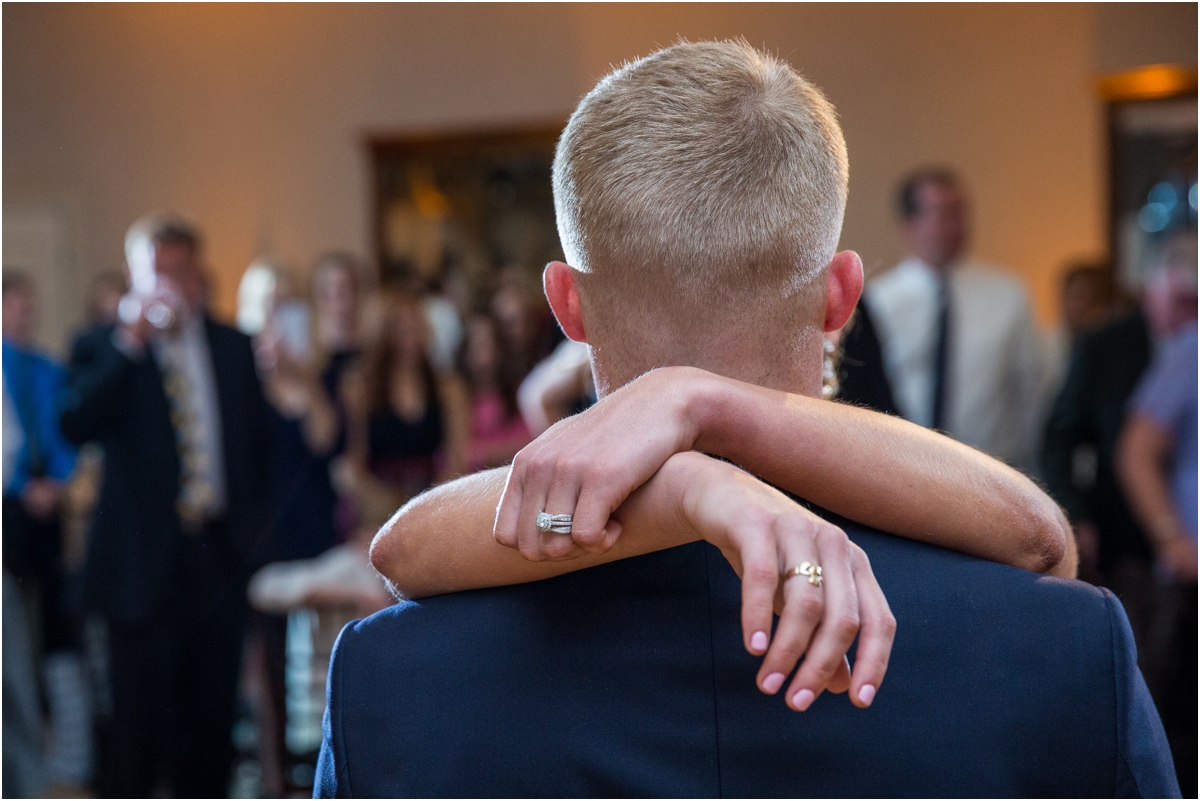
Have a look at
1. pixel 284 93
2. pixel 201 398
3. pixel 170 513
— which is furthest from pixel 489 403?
pixel 284 93

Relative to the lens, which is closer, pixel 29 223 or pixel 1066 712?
pixel 1066 712

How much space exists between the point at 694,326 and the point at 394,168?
5979 millimetres

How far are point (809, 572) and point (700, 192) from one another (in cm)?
31

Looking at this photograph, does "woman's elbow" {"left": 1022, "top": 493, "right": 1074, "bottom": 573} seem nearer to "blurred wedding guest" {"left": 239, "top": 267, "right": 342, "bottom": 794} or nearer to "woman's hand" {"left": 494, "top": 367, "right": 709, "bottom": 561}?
"woman's hand" {"left": 494, "top": 367, "right": 709, "bottom": 561}

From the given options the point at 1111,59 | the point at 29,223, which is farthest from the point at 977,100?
the point at 29,223

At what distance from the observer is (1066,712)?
0.75m

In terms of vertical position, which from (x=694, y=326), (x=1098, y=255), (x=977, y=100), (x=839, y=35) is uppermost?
(x=839, y=35)

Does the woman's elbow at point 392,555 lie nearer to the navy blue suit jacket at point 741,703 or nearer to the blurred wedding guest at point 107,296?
the navy blue suit jacket at point 741,703

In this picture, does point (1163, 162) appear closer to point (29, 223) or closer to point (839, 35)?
point (839, 35)

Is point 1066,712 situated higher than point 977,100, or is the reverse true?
point 977,100

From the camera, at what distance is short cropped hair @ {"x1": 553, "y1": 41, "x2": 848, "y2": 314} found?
0.78 m

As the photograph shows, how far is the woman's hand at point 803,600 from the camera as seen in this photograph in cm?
56

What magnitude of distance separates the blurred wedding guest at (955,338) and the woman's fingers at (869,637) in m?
2.92

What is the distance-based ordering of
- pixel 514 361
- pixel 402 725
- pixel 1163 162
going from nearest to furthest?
1. pixel 402 725
2. pixel 514 361
3. pixel 1163 162
